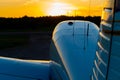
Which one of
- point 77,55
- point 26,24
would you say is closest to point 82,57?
point 77,55

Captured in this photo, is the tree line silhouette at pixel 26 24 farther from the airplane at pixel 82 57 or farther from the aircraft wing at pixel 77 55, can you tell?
the aircraft wing at pixel 77 55

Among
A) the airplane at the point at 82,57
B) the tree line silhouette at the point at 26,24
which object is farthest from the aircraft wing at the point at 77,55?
the tree line silhouette at the point at 26,24

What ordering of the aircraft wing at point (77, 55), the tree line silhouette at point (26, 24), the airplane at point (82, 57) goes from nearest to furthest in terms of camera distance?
the airplane at point (82, 57) < the aircraft wing at point (77, 55) < the tree line silhouette at point (26, 24)

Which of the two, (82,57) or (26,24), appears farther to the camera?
(26,24)

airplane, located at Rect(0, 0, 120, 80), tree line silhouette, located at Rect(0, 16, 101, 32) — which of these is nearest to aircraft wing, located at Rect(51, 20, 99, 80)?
airplane, located at Rect(0, 0, 120, 80)

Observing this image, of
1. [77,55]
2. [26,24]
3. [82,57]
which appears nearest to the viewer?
[82,57]

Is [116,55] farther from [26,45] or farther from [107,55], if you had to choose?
[26,45]

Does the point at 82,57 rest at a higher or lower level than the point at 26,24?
higher

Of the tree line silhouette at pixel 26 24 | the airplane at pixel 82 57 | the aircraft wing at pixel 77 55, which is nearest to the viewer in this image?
the airplane at pixel 82 57

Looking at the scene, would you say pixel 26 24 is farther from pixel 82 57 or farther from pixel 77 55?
pixel 82 57
